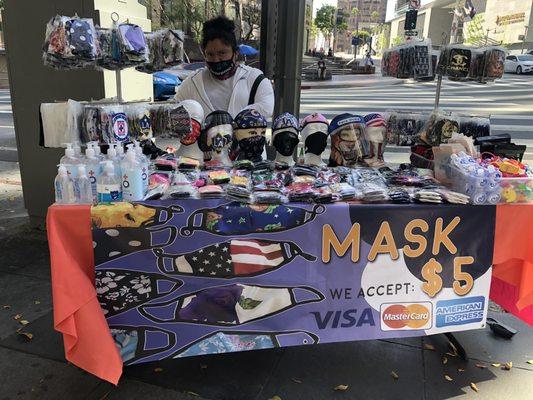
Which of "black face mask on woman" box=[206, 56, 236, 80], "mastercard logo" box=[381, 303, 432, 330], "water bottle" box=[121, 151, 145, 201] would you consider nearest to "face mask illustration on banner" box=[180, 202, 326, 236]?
"water bottle" box=[121, 151, 145, 201]

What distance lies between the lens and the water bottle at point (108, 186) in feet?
7.38

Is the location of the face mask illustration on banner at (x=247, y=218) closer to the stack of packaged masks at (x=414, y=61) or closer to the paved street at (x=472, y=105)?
the stack of packaged masks at (x=414, y=61)

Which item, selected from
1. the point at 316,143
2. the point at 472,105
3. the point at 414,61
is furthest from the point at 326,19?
the point at 316,143

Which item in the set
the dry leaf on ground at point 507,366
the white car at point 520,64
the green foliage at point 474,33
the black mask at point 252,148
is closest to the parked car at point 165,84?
the green foliage at point 474,33

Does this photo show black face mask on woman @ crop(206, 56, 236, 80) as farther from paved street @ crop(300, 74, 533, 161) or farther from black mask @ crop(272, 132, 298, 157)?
paved street @ crop(300, 74, 533, 161)

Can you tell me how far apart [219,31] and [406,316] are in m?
2.24

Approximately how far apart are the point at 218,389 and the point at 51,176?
312cm

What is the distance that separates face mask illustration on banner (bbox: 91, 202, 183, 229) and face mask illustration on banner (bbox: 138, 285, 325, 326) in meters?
0.44

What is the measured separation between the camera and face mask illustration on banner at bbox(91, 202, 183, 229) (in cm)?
221

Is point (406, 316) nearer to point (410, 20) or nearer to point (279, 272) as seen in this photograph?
point (279, 272)

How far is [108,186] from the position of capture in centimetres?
225

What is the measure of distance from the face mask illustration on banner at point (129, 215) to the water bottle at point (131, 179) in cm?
6

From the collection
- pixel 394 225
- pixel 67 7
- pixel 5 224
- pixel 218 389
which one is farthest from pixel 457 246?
pixel 5 224

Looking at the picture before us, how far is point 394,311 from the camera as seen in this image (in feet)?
8.38
